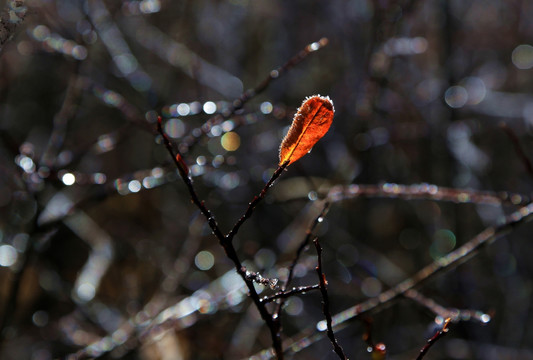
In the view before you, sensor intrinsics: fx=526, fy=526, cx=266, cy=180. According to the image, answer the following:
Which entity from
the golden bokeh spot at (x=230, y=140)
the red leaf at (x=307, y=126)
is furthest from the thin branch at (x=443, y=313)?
the golden bokeh spot at (x=230, y=140)

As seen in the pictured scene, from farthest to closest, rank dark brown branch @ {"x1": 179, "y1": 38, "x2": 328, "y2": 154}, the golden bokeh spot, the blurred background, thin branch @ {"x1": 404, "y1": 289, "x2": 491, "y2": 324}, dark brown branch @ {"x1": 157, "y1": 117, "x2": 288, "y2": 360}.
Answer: the golden bokeh spot < the blurred background < dark brown branch @ {"x1": 179, "y1": 38, "x2": 328, "y2": 154} < thin branch @ {"x1": 404, "y1": 289, "x2": 491, "y2": 324} < dark brown branch @ {"x1": 157, "y1": 117, "x2": 288, "y2": 360}

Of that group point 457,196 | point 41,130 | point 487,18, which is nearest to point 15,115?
point 41,130

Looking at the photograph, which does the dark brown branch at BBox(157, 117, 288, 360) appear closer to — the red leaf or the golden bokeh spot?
the red leaf

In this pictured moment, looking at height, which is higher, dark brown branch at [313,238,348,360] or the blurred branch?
the blurred branch

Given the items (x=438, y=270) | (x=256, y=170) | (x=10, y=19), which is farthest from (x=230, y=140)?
(x=10, y=19)

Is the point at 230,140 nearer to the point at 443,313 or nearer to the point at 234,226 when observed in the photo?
the point at 443,313

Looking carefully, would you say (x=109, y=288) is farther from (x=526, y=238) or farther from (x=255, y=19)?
(x=526, y=238)

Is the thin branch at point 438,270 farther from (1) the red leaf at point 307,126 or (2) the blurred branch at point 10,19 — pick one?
(2) the blurred branch at point 10,19

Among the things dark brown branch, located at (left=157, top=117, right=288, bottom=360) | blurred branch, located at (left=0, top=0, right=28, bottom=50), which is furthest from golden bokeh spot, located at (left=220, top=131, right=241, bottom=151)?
dark brown branch, located at (left=157, top=117, right=288, bottom=360)
